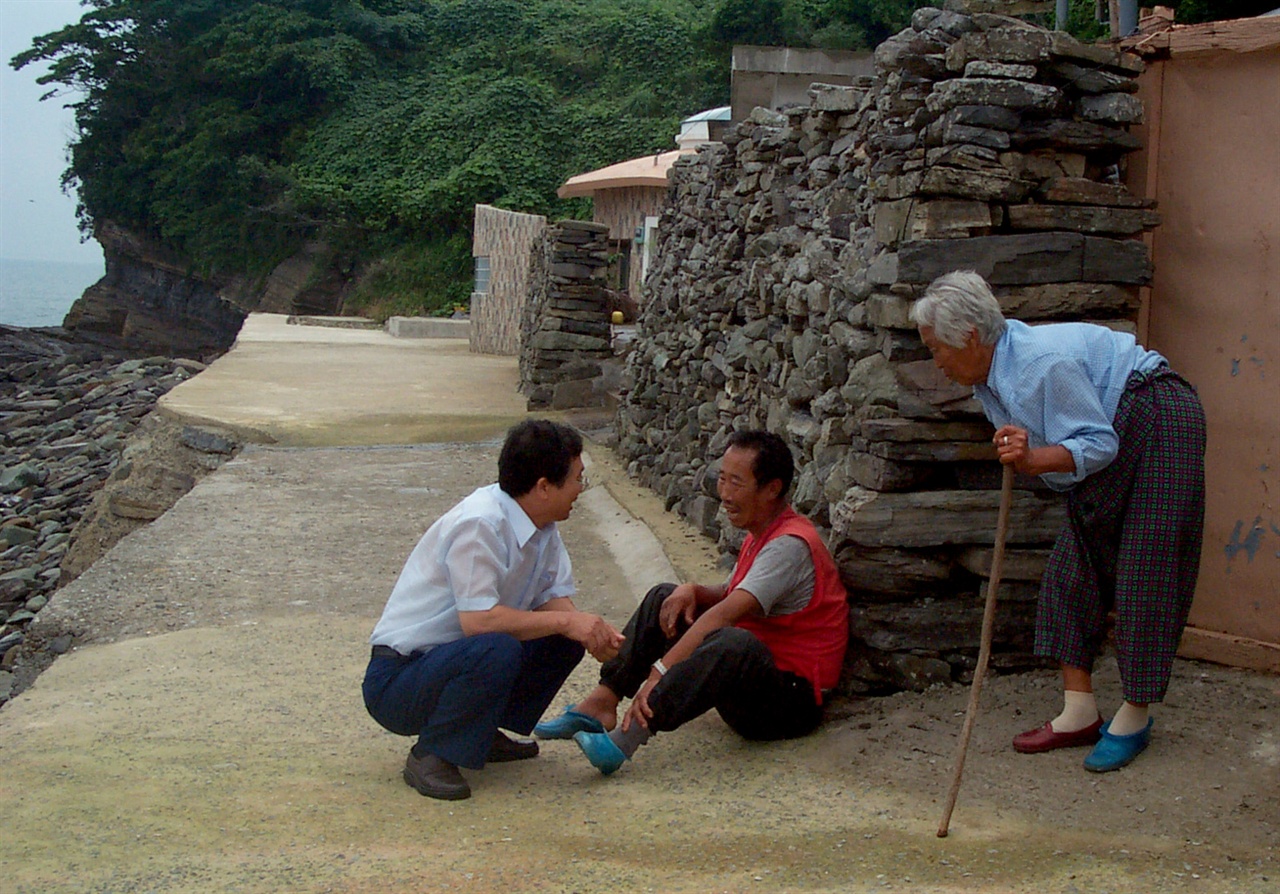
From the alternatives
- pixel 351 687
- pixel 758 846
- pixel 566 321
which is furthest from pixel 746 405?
pixel 566 321

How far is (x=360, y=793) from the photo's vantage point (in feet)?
12.1

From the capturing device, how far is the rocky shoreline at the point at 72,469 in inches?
406

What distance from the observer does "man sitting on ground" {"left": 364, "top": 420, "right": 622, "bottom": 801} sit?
3.52 meters

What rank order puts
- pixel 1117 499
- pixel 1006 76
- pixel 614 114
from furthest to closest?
1. pixel 614 114
2. pixel 1006 76
3. pixel 1117 499

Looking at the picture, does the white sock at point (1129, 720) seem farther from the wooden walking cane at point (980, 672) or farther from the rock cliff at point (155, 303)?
the rock cliff at point (155, 303)

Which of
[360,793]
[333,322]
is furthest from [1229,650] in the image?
[333,322]

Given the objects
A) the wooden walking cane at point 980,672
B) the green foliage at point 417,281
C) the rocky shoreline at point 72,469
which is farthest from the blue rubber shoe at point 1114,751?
the green foliage at point 417,281

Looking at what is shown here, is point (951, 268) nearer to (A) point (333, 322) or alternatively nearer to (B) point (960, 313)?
(B) point (960, 313)

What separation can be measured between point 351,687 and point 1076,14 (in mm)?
12889

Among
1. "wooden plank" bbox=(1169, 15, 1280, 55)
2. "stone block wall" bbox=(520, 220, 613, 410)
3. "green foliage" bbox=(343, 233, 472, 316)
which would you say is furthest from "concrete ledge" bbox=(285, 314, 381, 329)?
"wooden plank" bbox=(1169, 15, 1280, 55)

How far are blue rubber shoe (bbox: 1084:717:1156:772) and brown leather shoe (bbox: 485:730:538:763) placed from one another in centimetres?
165

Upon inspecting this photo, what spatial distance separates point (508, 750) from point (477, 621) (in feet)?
2.17

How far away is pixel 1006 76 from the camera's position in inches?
161

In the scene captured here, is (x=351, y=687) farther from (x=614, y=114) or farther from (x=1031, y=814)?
(x=614, y=114)
